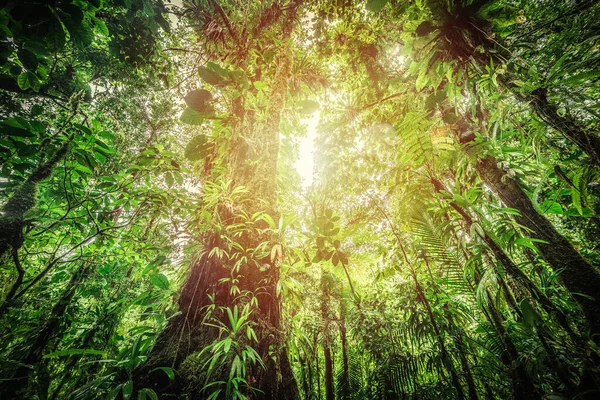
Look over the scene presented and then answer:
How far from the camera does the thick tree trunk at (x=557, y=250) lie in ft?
4.05

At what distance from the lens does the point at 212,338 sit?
1282 millimetres

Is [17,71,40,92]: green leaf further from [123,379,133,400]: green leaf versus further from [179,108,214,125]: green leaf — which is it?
[123,379,133,400]: green leaf

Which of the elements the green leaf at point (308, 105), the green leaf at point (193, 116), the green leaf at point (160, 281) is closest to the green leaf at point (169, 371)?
the green leaf at point (160, 281)

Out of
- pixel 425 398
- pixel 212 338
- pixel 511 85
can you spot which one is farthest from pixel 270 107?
pixel 425 398

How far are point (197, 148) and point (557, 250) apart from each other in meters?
3.17

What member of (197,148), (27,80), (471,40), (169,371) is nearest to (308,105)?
(197,148)

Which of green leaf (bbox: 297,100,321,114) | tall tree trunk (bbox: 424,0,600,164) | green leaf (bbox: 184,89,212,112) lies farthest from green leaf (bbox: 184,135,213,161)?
tall tree trunk (bbox: 424,0,600,164)

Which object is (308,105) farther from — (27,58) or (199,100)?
(27,58)

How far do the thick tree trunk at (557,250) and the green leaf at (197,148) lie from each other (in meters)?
2.64

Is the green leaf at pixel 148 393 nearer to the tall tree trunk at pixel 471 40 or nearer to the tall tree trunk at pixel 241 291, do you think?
the tall tree trunk at pixel 241 291

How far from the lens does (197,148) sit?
2355mm

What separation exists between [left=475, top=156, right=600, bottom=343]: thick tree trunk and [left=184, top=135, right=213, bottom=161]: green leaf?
264 centimetres

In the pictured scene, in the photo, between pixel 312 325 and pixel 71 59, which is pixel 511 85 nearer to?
pixel 312 325

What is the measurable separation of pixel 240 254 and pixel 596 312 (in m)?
2.15
